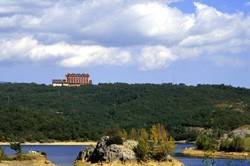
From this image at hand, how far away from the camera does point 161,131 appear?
120688mm

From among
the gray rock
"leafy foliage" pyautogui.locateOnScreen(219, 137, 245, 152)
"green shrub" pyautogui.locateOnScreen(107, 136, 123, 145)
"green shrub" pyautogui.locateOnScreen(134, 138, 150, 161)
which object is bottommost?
"leafy foliage" pyautogui.locateOnScreen(219, 137, 245, 152)

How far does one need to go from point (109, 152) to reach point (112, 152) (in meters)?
0.53

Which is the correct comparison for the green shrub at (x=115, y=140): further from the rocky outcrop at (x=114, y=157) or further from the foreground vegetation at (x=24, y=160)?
the foreground vegetation at (x=24, y=160)

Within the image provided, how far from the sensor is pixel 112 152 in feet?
341

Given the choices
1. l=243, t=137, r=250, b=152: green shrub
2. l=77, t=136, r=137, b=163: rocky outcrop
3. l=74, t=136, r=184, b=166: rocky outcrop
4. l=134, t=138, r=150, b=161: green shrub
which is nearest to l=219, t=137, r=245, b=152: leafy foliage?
l=243, t=137, r=250, b=152: green shrub

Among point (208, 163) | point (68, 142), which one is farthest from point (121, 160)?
point (68, 142)

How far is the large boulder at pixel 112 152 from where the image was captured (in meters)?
→ 103

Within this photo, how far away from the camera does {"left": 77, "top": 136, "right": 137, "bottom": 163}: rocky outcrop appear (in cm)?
10306

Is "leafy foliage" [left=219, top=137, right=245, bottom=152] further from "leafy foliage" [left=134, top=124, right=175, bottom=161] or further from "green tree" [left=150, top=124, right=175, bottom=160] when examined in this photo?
"leafy foliage" [left=134, top=124, right=175, bottom=161]

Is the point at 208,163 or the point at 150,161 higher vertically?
the point at 208,163

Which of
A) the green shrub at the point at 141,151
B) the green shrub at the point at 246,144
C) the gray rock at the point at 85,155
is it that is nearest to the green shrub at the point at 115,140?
the gray rock at the point at 85,155

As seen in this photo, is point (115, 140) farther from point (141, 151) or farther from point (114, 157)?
point (141, 151)

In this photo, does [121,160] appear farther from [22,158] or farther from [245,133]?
[245,133]

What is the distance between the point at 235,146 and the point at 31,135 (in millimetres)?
70892
